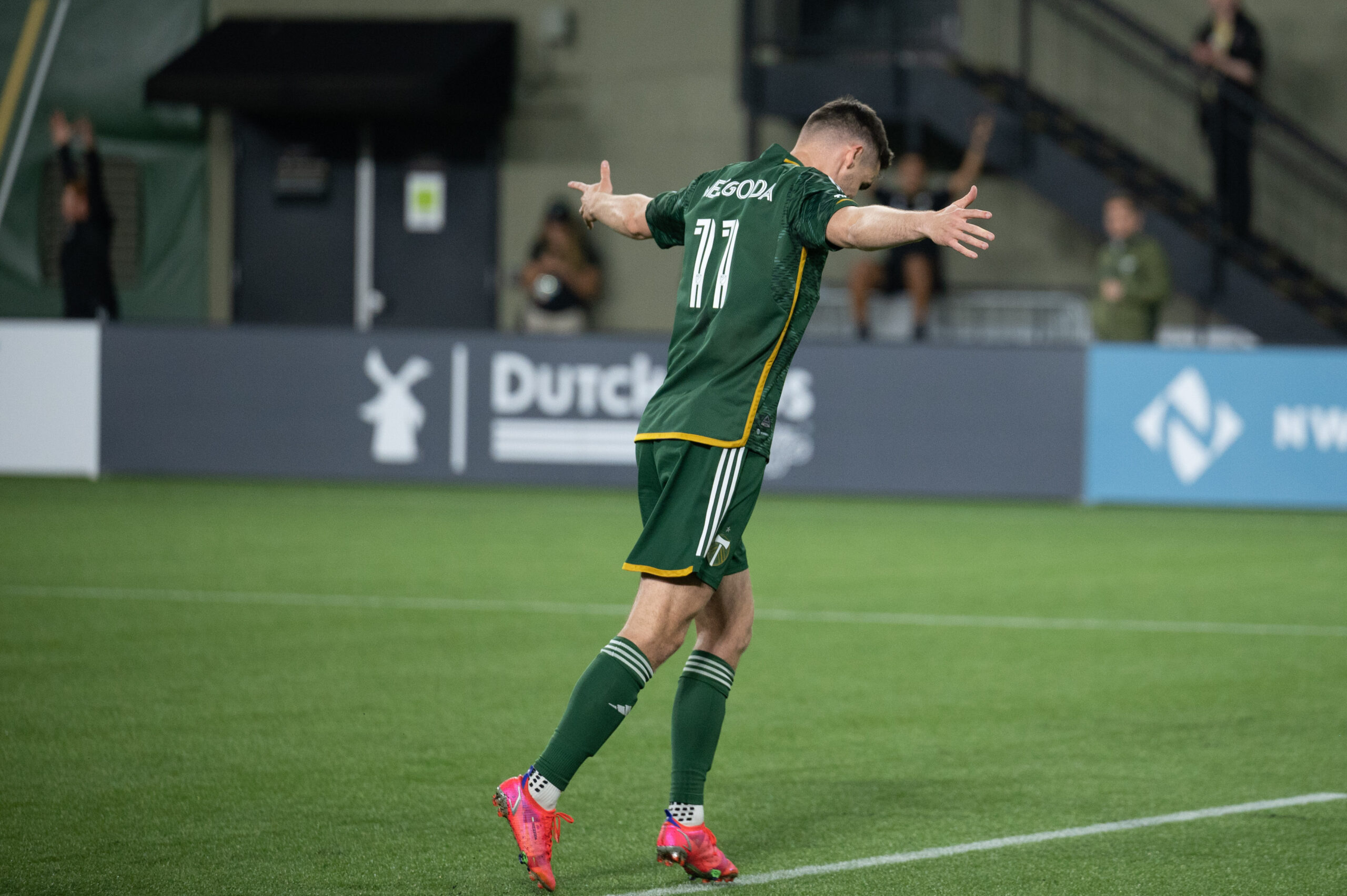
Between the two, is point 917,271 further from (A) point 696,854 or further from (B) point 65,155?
(A) point 696,854

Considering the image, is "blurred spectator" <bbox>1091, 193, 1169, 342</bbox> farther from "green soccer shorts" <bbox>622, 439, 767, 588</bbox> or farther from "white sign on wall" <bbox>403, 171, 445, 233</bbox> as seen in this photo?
Result: "green soccer shorts" <bbox>622, 439, 767, 588</bbox>

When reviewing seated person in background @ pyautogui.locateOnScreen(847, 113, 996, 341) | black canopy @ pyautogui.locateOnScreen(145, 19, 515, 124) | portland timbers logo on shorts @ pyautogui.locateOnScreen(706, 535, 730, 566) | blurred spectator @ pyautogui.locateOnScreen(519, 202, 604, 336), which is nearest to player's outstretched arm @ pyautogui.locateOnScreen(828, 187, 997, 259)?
portland timbers logo on shorts @ pyautogui.locateOnScreen(706, 535, 730, 566)

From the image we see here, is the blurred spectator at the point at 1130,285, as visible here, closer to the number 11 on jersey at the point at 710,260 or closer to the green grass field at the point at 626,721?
the green grass field at the point at 626,721

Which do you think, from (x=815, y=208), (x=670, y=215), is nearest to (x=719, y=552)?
(x=815, y=208)

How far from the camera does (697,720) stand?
195 inches

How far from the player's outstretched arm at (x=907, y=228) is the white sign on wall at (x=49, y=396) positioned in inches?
515

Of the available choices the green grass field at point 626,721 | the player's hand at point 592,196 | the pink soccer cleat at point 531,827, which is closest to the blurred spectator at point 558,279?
the green grass field at point 626,721

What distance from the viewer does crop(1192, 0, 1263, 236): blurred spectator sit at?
18.2 meters

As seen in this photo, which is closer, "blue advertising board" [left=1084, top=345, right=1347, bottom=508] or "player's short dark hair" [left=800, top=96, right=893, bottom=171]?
"player's short dark hair" [left=800, top=96, right=893, bottom=171]

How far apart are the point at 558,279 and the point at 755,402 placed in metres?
15.7

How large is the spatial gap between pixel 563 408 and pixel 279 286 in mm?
9085

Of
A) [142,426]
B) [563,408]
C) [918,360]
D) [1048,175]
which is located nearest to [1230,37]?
[1048,175]

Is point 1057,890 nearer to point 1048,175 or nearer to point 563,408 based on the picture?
point 563,408

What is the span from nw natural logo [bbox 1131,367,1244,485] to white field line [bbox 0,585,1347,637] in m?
5.88
